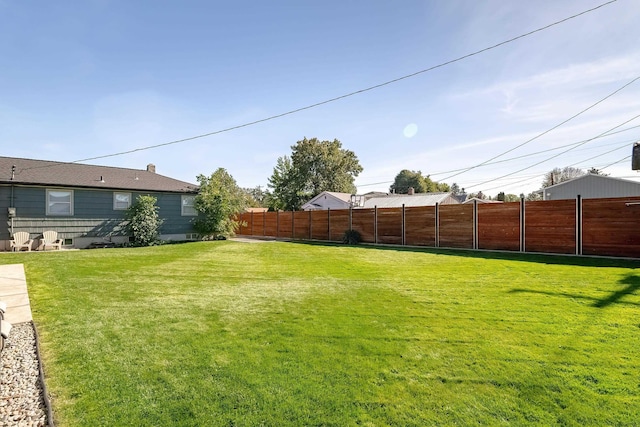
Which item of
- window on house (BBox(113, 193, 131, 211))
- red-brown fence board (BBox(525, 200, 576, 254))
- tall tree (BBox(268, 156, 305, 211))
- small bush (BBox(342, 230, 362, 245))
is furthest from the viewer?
tall tree (BBox(268, 156, 305, 211))

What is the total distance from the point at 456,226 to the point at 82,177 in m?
18.1

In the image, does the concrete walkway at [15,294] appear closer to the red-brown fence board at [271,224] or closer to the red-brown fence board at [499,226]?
the red-brown fence board at [499,226]

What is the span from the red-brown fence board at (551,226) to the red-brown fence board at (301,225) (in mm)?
12020

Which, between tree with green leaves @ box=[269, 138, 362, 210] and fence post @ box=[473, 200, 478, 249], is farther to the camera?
tree with green leaves @ box=[269, 138, 362, 210]

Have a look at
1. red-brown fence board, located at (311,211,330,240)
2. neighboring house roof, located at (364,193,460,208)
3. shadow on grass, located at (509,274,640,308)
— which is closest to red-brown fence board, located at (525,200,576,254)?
shadow on grass, located at (509,274,640,308)

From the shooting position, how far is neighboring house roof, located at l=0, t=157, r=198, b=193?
1411 cm

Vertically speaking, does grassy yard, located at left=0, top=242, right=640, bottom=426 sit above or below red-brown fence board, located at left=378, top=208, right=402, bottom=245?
below

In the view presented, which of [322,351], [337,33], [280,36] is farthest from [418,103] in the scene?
[322,351]

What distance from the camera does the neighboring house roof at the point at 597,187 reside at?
20234 mm

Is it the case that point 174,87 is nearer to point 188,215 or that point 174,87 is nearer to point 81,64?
point 81,64

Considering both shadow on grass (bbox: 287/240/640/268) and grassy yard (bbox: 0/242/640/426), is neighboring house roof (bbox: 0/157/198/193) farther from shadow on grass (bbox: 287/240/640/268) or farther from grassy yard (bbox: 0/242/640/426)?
A: shadow on grass (bbox: 287/240/640/268)

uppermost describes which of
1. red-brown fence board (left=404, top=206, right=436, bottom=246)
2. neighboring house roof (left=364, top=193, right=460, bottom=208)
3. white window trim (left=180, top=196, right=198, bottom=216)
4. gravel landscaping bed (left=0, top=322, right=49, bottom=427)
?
neighboring house roof (left=364, top=193, right=460, bottom=208)

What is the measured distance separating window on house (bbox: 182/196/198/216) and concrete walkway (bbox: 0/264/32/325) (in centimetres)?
994

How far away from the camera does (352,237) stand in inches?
674
